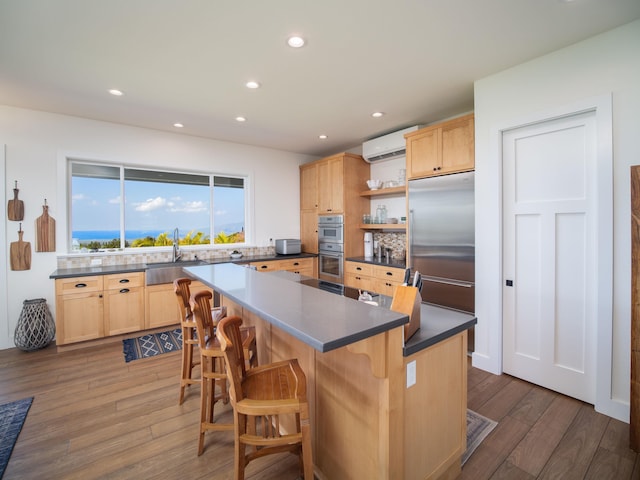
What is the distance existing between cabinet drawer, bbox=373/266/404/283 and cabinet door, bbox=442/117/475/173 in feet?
4.50

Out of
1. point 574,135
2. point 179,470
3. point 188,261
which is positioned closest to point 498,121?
point 574,135

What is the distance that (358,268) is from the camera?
4410 mm

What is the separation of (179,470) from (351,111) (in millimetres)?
3661

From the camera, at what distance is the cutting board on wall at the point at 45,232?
11.5 ft

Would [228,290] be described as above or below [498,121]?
below

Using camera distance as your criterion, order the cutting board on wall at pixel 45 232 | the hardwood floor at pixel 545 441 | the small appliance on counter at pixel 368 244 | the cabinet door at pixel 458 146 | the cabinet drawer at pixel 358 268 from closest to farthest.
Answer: the hardwood floor at pixel 545 441
the cabinet door at pixel 458 146
the cutting board on wall at pixel 45 232
the cabinet drawer at pixel 358 268
the small appliance on counter at pixel 368 244

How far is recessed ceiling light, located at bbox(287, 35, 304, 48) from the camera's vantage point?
213 cm

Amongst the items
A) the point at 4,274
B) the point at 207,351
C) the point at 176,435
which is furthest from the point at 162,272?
the point at 207,351

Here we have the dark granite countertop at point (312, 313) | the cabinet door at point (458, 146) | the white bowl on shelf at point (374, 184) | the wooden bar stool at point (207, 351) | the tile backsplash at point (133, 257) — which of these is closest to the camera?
the dark granite countertop at point (312, 313)

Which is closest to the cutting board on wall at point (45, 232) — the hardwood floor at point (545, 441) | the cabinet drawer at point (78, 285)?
the cabinet drawer at point (78, 285)

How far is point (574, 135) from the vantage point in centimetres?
229

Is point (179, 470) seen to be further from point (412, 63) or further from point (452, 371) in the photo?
point (412, 63)

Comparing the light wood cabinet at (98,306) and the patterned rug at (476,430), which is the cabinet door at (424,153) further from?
the light wood cabinet at (98,306)

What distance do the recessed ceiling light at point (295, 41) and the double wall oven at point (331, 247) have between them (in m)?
2.72
